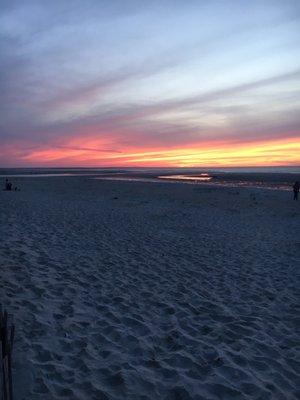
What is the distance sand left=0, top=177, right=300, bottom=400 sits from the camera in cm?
595

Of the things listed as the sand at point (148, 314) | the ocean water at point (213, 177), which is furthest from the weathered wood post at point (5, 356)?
the ocean water at point (213, 177)

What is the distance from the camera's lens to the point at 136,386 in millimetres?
5805

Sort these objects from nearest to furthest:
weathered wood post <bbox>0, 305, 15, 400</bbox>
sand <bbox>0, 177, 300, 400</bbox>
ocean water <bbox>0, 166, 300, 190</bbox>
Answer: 1. weathered wood post <bbox>0, 305, 15, 400</bbox>
2. sand <bbox>0, 177, 300, 400</bbox>
3. ocean water <bbox>0, 166, 300, 190</bbox>

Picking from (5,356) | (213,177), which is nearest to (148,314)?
(5,356)

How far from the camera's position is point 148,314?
28.1 feet

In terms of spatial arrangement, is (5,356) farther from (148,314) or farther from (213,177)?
(213,177)

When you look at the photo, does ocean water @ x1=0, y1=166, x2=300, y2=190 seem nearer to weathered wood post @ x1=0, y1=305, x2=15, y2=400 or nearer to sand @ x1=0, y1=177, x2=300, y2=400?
sand @ x1=0, y1=177, x2=300, y2=400

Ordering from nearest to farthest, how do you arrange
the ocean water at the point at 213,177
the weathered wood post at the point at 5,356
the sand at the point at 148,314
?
the weathered wood post at the point at 5,356
the sand at the point at 148,314
the ocean water at the point at 213,177

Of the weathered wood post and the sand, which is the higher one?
the weathered wood post

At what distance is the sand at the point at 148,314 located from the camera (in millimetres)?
5953

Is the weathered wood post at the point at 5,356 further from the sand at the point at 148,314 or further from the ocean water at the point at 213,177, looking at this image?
the ocean water at the point at 213,177

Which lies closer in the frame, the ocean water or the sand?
the sand

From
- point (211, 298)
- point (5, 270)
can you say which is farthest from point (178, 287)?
point (5, 270)

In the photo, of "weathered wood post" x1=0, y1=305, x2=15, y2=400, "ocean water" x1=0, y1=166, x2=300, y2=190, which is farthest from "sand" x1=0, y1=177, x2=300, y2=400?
"ocean water" x1=0, y1=166, x2=300, y2=190
